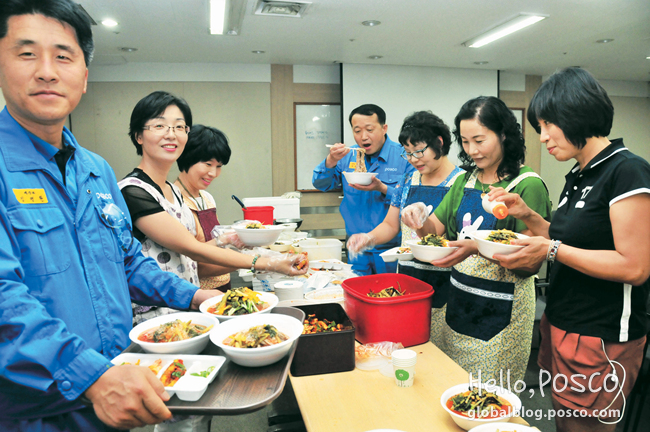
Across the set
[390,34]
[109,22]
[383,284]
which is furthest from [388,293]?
[109,22]

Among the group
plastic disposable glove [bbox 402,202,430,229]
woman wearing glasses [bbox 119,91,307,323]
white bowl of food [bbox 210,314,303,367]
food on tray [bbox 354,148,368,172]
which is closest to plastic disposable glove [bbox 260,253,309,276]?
woman wearing glasses [bbox 119,91,307,323]

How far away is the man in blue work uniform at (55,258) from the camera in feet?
2.72

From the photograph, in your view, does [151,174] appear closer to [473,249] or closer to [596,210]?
[473,249]

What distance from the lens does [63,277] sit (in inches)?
40.2

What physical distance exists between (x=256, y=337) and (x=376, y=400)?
1.78ft

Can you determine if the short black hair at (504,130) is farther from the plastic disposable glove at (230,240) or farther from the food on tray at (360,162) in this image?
the food on tray at (360,162)

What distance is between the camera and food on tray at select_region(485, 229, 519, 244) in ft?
5.44

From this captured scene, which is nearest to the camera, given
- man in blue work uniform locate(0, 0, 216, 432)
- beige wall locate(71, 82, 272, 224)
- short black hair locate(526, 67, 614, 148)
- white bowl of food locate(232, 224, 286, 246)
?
man in blue work uniform locate(0, 0, 216, 432)

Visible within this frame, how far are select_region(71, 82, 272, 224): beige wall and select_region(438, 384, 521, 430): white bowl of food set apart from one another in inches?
239

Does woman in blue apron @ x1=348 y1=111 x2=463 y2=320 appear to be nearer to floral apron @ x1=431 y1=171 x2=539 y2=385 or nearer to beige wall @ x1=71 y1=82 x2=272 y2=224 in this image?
floral apron @ x1=431 y1=171 x2=539 y2=385

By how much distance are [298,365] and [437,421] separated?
0.53 meters

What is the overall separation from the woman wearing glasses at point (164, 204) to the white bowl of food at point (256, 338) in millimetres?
763

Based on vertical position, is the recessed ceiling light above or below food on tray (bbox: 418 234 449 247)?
above

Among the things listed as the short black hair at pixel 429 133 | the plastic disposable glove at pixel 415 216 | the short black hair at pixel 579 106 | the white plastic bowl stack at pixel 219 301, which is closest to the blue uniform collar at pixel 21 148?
the white plastic bowl stack at pixel 219 301
